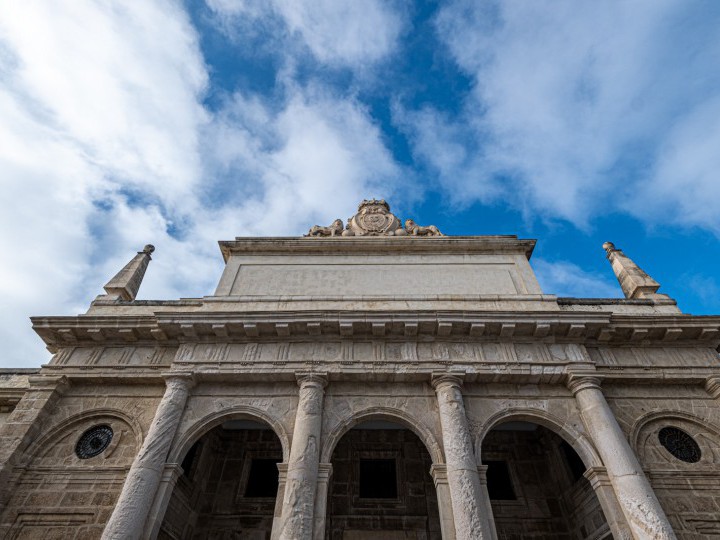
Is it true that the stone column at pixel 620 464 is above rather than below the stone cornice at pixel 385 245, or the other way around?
below

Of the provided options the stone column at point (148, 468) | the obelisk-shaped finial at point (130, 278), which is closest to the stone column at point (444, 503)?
the stone column at point (148, 468)

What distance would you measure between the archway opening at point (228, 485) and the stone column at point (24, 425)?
11.4ft

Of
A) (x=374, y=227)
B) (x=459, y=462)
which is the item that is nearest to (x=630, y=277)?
(x=374, y=227)

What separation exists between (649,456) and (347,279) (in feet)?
29.1

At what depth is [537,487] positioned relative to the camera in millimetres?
12703

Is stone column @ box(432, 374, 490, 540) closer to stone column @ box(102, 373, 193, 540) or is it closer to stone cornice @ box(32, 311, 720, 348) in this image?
stone cornice @ box(32, 311, 720, 348)

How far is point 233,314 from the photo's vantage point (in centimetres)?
1132

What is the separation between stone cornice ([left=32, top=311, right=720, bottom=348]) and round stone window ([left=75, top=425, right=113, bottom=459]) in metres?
2.42

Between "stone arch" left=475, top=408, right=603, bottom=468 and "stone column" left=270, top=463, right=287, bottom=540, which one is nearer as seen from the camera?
"stone column" left=270, top=463, right=287, bottom=540

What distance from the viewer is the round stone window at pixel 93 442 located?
10.4 meters

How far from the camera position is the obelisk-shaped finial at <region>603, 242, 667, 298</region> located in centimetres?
1345

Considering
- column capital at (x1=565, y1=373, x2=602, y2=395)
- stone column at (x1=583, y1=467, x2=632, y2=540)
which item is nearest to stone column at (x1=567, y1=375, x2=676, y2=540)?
column capital at (x1=565, y1=373, x2=602, y2=395)

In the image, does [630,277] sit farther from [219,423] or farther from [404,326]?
[219,423]

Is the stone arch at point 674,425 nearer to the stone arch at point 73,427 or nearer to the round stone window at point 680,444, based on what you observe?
the round stone window at point 680,444
